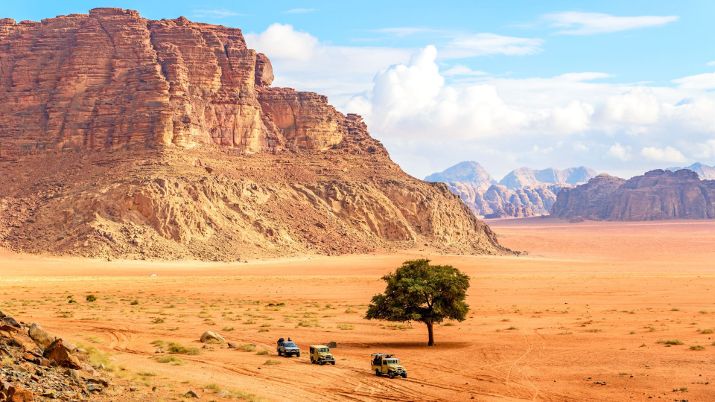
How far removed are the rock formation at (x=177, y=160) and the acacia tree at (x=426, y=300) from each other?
217 ft

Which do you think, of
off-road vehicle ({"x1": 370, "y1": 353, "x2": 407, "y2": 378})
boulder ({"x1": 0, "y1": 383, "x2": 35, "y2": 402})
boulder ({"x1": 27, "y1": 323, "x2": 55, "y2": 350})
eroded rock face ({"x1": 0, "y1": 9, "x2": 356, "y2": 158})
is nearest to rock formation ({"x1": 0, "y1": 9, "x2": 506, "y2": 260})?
eroded rock face ({"x1": 0, "y1": 9, "x2": 356, "y2": 158})

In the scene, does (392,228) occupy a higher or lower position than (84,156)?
lower

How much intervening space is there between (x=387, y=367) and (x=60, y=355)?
1210 cm

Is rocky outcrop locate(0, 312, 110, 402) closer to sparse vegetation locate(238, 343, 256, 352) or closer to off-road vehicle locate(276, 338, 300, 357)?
off-road vehicle locate(276, 338, 300, 357)

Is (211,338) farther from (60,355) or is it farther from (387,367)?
(60,355)

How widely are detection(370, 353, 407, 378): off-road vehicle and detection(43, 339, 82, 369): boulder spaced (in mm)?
11401

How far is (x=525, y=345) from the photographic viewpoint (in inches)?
1742

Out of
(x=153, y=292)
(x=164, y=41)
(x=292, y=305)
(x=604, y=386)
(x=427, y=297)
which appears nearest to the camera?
(x=604, y=386)

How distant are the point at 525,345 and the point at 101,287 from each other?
Answer: 48.1 metres

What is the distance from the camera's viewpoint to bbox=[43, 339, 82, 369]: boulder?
90.8 ft

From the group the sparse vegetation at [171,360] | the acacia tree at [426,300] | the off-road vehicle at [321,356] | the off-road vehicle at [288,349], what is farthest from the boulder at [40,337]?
the acacia tree at [426,300]

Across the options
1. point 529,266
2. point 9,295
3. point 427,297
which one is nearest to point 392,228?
point 529,266

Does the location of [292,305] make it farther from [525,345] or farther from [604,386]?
[604,386]

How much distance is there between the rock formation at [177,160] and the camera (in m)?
113
